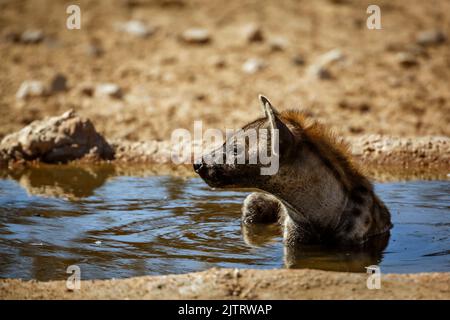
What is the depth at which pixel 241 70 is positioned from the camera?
12930mm

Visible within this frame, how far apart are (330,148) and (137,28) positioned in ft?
31.5

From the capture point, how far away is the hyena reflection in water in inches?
203

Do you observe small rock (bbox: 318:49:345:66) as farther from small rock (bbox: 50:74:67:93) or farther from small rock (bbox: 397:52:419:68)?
small rock (bbox: 50:74:67:93)

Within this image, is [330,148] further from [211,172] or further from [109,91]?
[109,91]

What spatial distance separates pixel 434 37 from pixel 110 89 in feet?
18.1

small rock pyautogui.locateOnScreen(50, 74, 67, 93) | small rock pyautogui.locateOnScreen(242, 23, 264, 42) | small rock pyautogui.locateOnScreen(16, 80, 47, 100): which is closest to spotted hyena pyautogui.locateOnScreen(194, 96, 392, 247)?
small rock pyautogui.locateOnScreen(16, 80, 47, 100)

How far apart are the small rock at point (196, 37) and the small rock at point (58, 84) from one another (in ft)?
8.71

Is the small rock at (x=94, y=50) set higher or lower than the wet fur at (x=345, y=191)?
higher

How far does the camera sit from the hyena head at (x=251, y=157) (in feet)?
16.8

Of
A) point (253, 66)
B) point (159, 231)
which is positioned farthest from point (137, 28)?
point (159, 231)

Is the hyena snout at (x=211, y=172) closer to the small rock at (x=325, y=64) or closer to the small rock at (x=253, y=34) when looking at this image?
the small rock at (x=325, y=64)

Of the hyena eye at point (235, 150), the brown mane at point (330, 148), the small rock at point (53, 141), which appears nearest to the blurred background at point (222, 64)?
the small rock at point (53, 141)

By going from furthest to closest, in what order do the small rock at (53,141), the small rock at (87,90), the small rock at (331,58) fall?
the small rock at (331,58)
the small rock at (87,90)
the small rock at (53,141)
